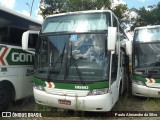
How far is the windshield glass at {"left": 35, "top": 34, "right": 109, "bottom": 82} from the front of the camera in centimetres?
693

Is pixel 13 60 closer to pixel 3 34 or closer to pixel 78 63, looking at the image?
pixel 3 34

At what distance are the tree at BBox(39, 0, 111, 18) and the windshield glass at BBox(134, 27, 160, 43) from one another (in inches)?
802

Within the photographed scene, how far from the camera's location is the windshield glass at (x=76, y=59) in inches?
273

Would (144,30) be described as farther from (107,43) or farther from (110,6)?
(110,6)

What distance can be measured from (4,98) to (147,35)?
5794mm

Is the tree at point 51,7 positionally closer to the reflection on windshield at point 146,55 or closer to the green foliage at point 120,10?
the green foliage at point 120,10

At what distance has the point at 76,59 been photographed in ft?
23.3

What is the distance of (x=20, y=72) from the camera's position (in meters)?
8.42

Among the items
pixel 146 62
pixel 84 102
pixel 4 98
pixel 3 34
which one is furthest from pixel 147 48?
pixel 4 98

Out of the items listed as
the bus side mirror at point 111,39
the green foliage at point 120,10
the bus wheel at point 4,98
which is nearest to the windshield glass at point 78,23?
the bus side mirror at point 111,39

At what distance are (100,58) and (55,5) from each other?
25.6 meters

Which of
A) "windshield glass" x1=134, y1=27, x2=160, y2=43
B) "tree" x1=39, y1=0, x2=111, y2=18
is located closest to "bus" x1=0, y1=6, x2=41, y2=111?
"windshield glass" x1=134, y1=27, x2=160, y2=43

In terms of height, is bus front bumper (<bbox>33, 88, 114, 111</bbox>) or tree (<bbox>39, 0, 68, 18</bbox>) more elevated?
tree (<bbox>39, 0, 68, 18</bbox>)

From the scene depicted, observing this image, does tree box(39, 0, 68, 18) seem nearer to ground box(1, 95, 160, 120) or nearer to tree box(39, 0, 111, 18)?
tree box(39, 0, 111, 18)
